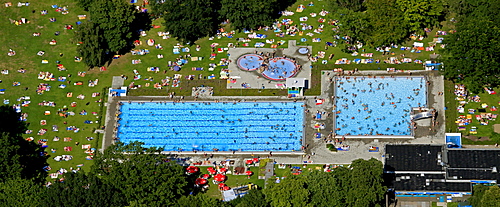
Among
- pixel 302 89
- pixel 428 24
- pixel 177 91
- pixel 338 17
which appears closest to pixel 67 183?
pixel 177 91

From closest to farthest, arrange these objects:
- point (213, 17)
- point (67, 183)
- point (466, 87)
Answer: point (67, 183), point (466, 87), point (213, 17)

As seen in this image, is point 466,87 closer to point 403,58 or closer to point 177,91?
point 403,58

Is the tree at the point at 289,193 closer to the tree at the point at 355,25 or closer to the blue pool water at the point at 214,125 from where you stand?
the blue pool water at the point at 214,125

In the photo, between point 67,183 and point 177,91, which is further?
point 177,91

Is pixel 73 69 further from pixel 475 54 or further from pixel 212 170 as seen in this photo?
pixel 475 54

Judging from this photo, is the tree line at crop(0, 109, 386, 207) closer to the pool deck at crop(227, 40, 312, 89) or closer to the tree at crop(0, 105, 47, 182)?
the tree at crop(0, 105, 47, 182)

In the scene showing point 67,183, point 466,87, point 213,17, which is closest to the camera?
point 67,183

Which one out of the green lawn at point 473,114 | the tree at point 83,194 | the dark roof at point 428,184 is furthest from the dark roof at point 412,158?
the tree at point 83,194

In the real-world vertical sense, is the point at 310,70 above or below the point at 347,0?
below
